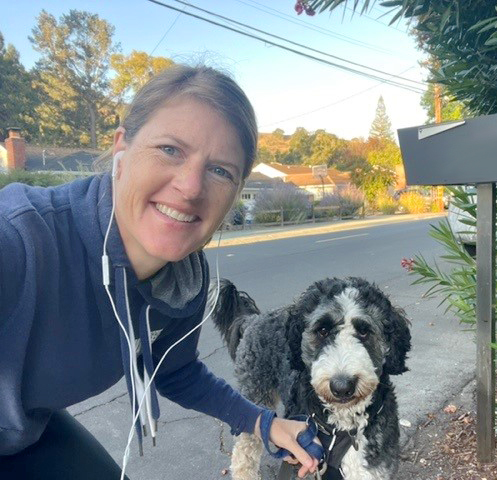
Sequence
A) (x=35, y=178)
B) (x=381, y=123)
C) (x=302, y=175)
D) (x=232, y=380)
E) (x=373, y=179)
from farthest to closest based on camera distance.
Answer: (x=381, y=123), (x=302, y=175), (x=373, y=179), (x=35, y=178), (x=232, y=380)

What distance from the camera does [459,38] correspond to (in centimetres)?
258

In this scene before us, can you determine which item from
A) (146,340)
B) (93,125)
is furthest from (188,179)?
(93,125)

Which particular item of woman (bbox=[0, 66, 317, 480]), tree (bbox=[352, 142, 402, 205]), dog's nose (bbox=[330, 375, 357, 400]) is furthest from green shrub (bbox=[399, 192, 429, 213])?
woman (bbox=[0, 66, 317, 480])

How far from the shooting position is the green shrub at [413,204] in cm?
3609

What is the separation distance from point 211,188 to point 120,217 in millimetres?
349

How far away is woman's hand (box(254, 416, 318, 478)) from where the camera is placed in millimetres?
2117

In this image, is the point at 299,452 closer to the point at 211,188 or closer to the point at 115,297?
the point at 115,297

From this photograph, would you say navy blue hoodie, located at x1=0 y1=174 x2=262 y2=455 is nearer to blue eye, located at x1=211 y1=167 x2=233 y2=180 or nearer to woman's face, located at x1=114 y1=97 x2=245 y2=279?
woman's face, located at x1=114 y1=97 x2=245 y2=279

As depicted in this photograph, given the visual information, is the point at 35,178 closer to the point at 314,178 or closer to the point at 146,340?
the point at 146,340

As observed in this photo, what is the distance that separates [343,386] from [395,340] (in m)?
0.49

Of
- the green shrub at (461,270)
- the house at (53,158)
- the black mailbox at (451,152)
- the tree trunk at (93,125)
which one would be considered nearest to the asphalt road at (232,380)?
the green shrub at (461,270)

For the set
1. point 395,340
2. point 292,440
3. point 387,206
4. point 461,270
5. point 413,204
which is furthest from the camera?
point 413,204

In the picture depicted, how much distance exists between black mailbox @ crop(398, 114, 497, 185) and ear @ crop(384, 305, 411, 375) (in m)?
0.83

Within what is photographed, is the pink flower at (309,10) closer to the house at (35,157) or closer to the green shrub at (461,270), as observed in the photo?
Result: the green shrub at (461,270)
